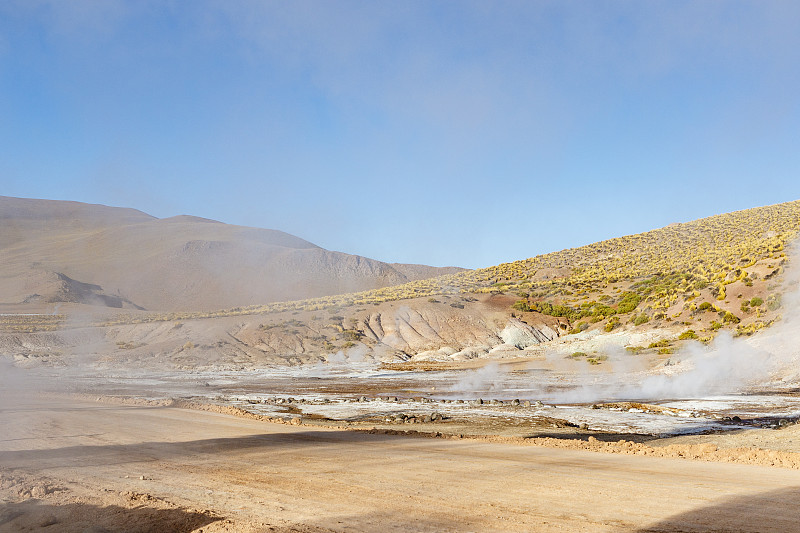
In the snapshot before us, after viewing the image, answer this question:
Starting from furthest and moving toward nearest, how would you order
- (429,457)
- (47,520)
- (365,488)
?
1. (429,457)
2. (365,488)
3. (47,520)

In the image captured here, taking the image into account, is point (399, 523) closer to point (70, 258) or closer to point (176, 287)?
point (176, 287)

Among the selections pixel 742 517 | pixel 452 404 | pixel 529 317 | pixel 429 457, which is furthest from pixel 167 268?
pixel 742 517

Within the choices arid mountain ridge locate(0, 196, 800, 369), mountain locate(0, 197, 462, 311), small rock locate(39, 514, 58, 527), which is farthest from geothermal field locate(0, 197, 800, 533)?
mountain locate(0, 197, 462, 311)

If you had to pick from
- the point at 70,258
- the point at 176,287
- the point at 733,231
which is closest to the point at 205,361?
the point at 733,231

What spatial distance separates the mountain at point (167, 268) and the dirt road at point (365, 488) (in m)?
101

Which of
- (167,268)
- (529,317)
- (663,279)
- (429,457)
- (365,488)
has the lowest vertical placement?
(429,457)

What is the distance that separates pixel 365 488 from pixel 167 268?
131442 mm

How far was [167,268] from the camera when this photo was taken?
132 m

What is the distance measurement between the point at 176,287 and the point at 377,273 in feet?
164

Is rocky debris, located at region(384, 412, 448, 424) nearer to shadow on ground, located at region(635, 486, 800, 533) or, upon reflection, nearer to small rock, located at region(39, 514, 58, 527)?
shadow on ground, located at region(635, 486, 800, 533)

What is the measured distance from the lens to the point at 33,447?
46.8 feet

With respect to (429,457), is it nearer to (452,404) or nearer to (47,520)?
(47,520)

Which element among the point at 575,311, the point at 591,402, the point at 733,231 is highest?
the point at 733,231

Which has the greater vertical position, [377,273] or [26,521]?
[377,273]
